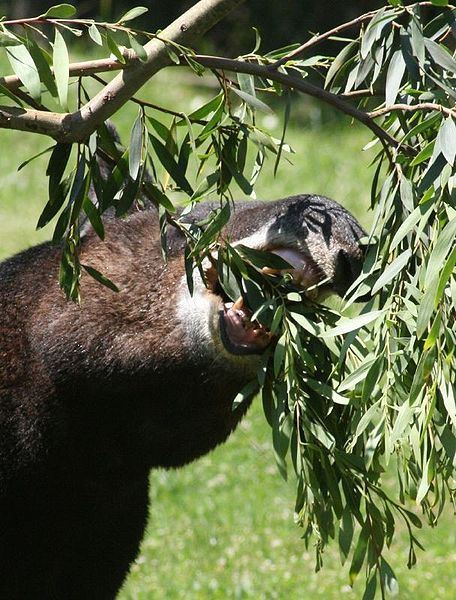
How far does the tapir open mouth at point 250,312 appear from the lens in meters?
3.83

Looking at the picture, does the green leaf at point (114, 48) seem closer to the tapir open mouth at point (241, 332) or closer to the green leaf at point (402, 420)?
the tapir open mouth at point (241, 332)

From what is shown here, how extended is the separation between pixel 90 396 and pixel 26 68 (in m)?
1.51

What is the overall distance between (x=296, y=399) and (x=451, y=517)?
456cm

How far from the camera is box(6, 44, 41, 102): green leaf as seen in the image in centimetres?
322

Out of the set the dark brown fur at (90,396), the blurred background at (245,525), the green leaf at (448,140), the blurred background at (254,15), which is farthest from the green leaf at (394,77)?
the blurred background at (254,15)

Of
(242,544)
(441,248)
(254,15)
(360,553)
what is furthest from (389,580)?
(254,15)

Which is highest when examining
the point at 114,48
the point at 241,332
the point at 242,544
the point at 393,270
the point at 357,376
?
the point at 114,48

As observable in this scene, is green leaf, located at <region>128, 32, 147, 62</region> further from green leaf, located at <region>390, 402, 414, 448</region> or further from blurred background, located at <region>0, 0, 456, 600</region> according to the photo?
green leaf, located at <region>390, 402, 414, 448</region>

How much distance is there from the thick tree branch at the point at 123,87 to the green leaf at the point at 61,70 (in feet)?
0.54

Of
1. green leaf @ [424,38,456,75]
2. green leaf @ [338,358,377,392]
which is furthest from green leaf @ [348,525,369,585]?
green leaf @ [424,38,456,75]

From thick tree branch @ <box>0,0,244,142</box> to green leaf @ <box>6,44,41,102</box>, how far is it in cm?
16

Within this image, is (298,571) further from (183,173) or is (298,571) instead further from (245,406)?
(183,173)

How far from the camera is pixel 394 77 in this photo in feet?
11.3

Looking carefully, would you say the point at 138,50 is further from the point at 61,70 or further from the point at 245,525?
the point at 245,525
